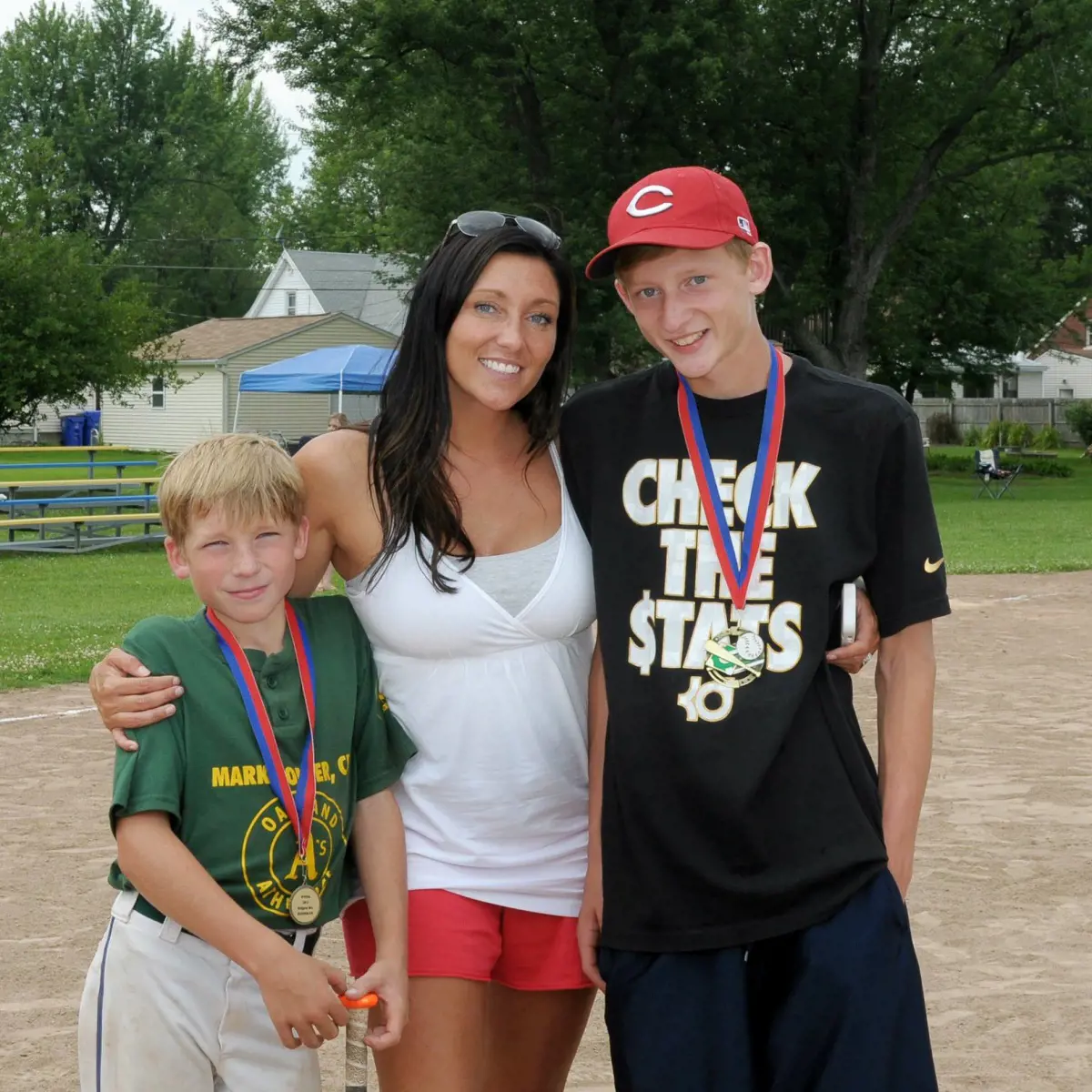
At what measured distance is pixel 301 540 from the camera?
2.84 metres

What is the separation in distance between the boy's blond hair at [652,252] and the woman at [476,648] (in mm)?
241

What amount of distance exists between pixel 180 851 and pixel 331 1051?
94.3 inches

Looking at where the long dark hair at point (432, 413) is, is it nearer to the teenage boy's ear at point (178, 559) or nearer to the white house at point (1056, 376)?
the teenage boy's ear at point (178, 559)

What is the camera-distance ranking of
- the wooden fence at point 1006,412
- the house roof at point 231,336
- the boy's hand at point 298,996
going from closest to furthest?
1. the boy's hand at point 298,996
2. the house roof at point 231,336
3. the wooden fence at point 1006,412

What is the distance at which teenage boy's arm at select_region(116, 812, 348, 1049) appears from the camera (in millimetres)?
2514

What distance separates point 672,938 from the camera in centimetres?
258

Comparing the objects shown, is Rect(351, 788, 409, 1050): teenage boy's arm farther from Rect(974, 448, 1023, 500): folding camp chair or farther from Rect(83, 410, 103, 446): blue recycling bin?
Rect(83, 410, 103, 446): blue recycling bin

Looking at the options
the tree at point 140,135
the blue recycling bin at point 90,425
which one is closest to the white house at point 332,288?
the tree at point 140,135

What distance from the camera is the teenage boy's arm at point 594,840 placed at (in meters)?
2.80

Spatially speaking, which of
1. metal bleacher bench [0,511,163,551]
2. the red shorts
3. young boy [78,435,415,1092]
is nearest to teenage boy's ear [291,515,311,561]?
young boy [78,435,415,1092]

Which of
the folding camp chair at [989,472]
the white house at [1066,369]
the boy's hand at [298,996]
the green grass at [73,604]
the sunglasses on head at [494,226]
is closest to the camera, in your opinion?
the boy's hand at [298,996]

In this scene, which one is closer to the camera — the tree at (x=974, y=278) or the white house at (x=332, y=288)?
the tree at (x=974, y=278)

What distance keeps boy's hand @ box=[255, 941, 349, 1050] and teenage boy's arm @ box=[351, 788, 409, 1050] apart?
71 mm

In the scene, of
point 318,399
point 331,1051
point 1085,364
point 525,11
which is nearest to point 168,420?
point 318,399
